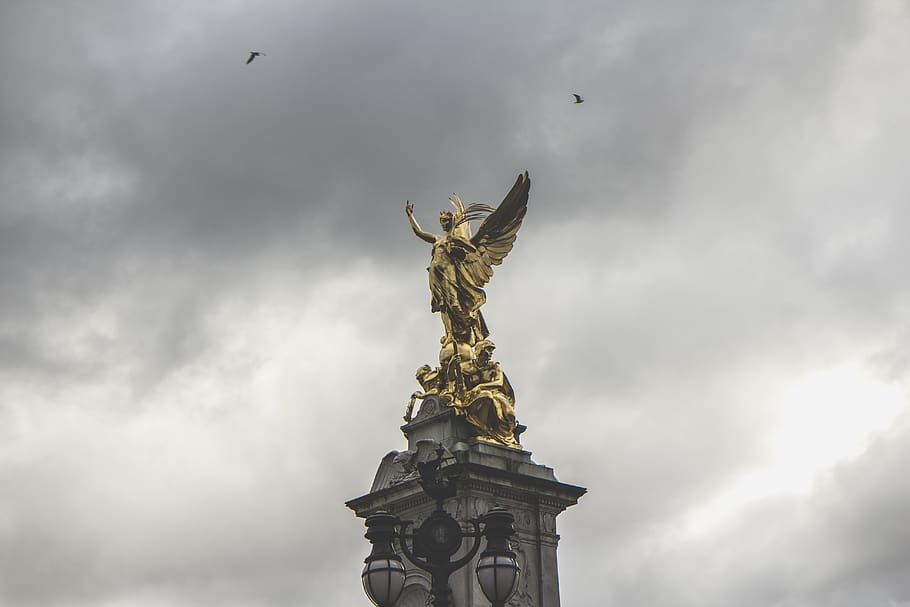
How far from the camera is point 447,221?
2583cm

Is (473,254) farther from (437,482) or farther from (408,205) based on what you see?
(437,482)

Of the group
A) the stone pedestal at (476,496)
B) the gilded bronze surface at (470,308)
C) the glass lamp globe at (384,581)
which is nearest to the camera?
the glass lamp globe at (384,581)

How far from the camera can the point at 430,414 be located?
2391 centimetres

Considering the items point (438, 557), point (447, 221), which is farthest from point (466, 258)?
point (438, 557)

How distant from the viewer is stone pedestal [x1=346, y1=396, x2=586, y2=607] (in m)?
22.3

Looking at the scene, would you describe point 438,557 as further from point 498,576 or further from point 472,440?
point 472,440

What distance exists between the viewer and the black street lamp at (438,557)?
13.2 metres

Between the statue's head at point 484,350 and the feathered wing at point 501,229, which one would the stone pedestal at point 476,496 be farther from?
the feathered wing at point 501,229

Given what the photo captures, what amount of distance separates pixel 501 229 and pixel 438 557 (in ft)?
42.5

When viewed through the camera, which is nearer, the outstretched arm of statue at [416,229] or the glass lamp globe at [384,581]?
the glass lamp globe at [384,581]

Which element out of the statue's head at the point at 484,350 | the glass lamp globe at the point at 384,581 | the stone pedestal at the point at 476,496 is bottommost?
the glass lamp globe at the point at 384,581

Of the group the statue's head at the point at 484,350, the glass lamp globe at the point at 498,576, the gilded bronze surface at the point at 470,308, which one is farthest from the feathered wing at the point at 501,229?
the glass lamp globe at the point at 498,576

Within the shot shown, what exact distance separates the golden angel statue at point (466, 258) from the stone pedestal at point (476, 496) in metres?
1.64

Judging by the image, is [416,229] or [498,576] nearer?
[498,576]
